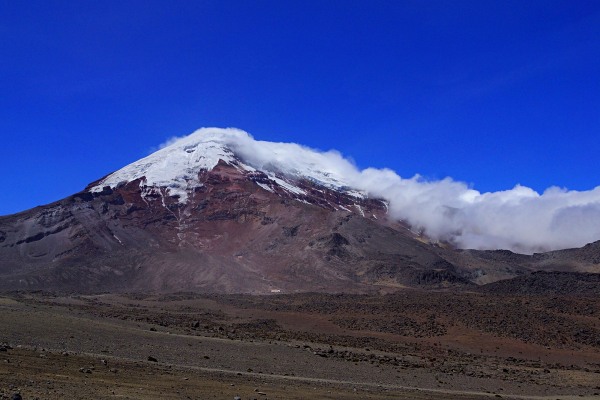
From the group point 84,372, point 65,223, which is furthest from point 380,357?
point 65,223

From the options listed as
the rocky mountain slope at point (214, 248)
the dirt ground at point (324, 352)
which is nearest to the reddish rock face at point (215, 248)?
the rocky mountain slope at point (214, 248)

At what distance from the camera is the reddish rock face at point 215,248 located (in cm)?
13125

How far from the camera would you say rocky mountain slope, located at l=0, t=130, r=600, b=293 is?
131750 mm

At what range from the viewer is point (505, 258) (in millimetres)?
193625

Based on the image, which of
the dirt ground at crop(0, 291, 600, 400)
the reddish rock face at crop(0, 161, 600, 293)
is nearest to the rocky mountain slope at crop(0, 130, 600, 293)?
the reddish rock face at crop(0, 161, 600, 293)

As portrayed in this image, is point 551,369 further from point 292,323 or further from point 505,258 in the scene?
point 505,258

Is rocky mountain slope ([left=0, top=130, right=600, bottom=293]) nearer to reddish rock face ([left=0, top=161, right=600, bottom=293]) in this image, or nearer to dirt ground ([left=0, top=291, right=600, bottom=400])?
reddish rock face ([left=0, top=161, right=600, bottom=293])

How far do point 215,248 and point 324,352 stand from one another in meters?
116

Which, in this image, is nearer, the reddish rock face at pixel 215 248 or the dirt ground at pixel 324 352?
the dirt ground at pixel 324 352

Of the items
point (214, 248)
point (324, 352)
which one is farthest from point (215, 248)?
point (324, 352)

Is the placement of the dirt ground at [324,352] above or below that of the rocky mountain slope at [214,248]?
below

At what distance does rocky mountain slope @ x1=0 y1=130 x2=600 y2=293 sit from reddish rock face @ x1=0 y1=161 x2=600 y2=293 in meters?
0.31

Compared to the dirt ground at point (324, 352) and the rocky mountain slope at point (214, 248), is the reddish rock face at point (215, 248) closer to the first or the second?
the rocky mountain slope at point (214, 248)

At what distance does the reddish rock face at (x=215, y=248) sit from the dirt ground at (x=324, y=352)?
46.3m
